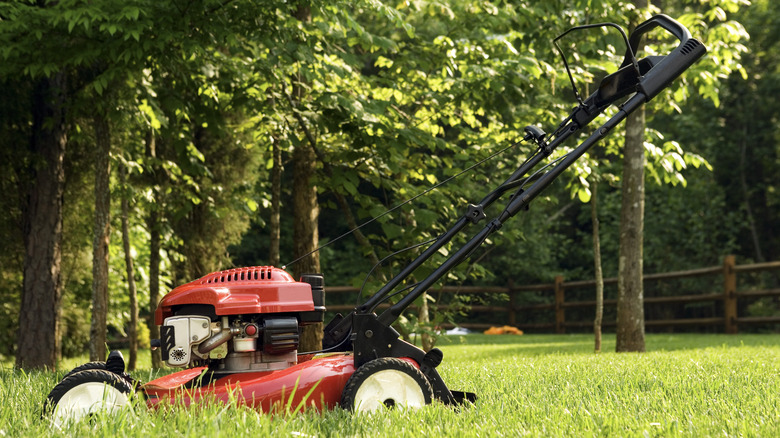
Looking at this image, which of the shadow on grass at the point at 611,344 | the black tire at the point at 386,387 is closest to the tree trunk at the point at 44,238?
the shadow on grass at the point at 611,344

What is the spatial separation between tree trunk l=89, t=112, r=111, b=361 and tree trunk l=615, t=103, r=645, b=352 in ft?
16.1

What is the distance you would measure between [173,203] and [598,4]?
5049 mm

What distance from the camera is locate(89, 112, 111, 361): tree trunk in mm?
7395

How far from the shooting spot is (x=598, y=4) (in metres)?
7.05

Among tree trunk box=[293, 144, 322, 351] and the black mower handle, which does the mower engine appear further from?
tree trunk box=[293, 144, 322, 351]

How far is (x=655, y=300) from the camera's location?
17125 millimetres

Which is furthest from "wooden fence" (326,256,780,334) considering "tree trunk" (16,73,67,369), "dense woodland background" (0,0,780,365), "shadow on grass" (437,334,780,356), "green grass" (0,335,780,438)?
"green grass" (0,335,780,438)

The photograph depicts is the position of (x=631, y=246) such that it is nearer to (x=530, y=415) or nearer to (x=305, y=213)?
(x=305, y=213)

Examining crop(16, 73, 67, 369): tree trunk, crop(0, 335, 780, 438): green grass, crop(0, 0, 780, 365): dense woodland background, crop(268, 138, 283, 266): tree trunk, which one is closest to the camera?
crop(0, 335, 780, 438): green grass

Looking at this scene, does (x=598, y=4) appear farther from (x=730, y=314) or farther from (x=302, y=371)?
(x=730, y=314)

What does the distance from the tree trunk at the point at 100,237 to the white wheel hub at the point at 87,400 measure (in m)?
4.11

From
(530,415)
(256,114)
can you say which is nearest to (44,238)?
(256,114)

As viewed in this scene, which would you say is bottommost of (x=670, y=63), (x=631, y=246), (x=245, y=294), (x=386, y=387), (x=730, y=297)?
(x=730, y=297)

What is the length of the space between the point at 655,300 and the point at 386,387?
14.7m
